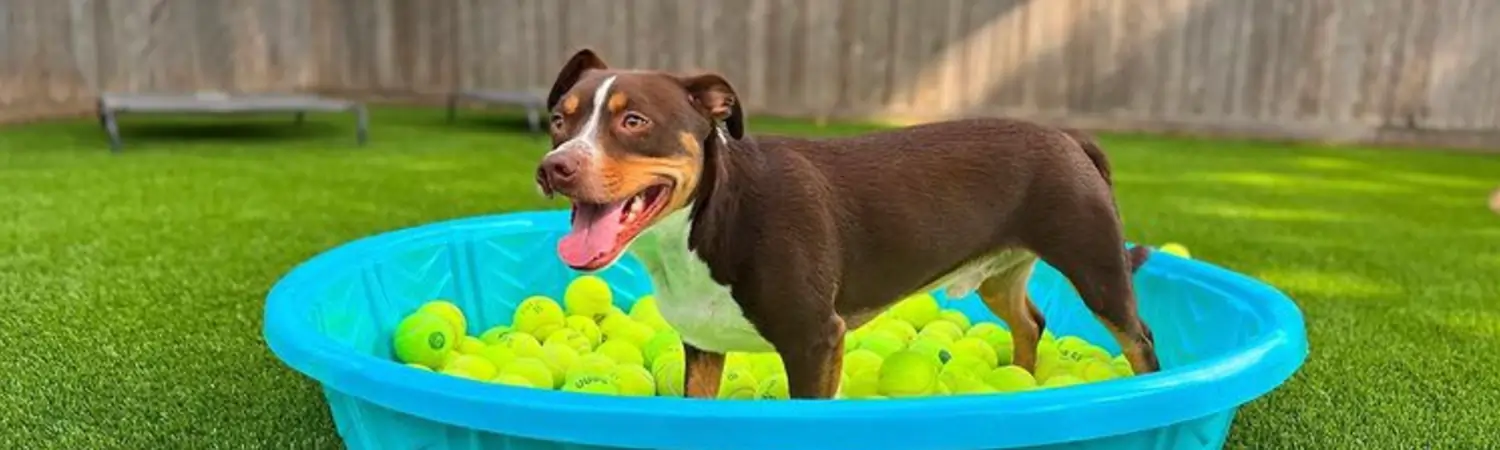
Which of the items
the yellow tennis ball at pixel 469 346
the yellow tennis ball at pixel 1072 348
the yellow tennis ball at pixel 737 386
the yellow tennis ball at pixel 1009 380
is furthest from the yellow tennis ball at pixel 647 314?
the yellow tennis ball at pixel 1072 348

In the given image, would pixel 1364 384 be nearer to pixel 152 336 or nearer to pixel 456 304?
pixel 456 304

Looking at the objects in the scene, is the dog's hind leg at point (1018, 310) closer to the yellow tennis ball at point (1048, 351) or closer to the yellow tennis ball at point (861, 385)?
the yellow tennis ball at point (1048, 351)

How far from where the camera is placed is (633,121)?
1719 mm

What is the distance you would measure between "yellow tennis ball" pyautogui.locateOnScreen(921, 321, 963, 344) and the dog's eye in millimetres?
1557

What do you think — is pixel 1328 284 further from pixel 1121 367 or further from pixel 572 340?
pixel 572 340

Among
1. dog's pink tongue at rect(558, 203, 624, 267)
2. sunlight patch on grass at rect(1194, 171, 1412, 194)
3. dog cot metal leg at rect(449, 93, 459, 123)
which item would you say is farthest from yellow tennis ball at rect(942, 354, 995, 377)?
dog cot metal leg at rect(449, 93, 459, 123)

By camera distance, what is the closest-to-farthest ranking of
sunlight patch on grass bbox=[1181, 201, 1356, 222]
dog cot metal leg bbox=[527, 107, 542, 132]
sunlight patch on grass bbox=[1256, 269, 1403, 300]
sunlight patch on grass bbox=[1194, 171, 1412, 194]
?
sunlight patch on grass bbox=[1256, 269, 1403, 300], sunlight patch on grass bbox=[1181, 201, 1356, 222], sunlight patch on grass bbox=[1194, 171, 1412, 194], dog cot metal leg bbox=[527, 107, 542, 132]

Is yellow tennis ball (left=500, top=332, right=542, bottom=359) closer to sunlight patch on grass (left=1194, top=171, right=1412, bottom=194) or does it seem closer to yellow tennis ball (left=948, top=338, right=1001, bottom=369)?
yellow tennis ball (left=948, top=338, right=1001, bottom=369)

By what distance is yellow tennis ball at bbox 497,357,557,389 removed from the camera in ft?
8.56

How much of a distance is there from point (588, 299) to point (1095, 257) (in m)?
1.49

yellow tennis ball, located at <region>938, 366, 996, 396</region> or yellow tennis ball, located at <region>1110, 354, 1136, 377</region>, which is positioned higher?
yellow tennis ball, located at <region>938, 366, 996, 396</region>

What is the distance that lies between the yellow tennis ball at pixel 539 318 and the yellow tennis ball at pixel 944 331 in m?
0.94

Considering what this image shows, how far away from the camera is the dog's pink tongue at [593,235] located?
1.74 m

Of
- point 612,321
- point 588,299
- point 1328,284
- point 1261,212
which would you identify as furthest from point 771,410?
point 1261,212
